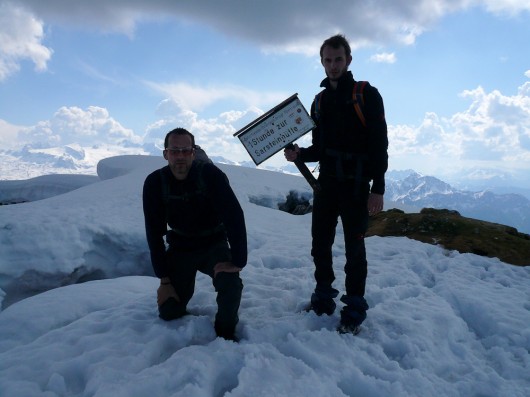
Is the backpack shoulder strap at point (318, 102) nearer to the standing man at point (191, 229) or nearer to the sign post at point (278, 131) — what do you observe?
the sign post at point (278, 131)

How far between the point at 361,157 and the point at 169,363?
3.08 metres

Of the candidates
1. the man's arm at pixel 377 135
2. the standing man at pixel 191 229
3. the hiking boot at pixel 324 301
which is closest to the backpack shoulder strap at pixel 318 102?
the man's arm at pixel 377 135

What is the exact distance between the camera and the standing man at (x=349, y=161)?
13.0ft

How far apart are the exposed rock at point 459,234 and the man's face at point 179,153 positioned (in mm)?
7424

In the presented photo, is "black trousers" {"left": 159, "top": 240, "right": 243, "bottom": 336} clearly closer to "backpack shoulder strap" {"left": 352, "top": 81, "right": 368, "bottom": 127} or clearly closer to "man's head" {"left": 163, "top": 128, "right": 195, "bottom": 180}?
"man's head" {"left": 163, "top": 128, "right": 195, "bottom": 180}

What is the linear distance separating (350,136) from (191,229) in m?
2.27

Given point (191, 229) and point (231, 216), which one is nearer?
point (231, 216)

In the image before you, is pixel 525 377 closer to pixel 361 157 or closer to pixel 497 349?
pixel 497 349

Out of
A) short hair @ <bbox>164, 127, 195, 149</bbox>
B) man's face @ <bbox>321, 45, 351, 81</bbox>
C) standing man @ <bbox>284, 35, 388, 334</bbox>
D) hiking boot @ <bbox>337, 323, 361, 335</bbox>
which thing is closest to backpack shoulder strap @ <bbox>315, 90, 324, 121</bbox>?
standing man @ <bbox>284, 35, 388, 334</bbox>

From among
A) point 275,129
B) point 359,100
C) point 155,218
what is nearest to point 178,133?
point 155,218

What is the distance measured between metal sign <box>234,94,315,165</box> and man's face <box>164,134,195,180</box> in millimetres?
865

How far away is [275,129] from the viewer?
462 cm

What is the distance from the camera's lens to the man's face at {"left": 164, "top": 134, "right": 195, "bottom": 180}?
3957 millimetres

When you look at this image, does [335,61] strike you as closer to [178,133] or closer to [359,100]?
[359,100]
